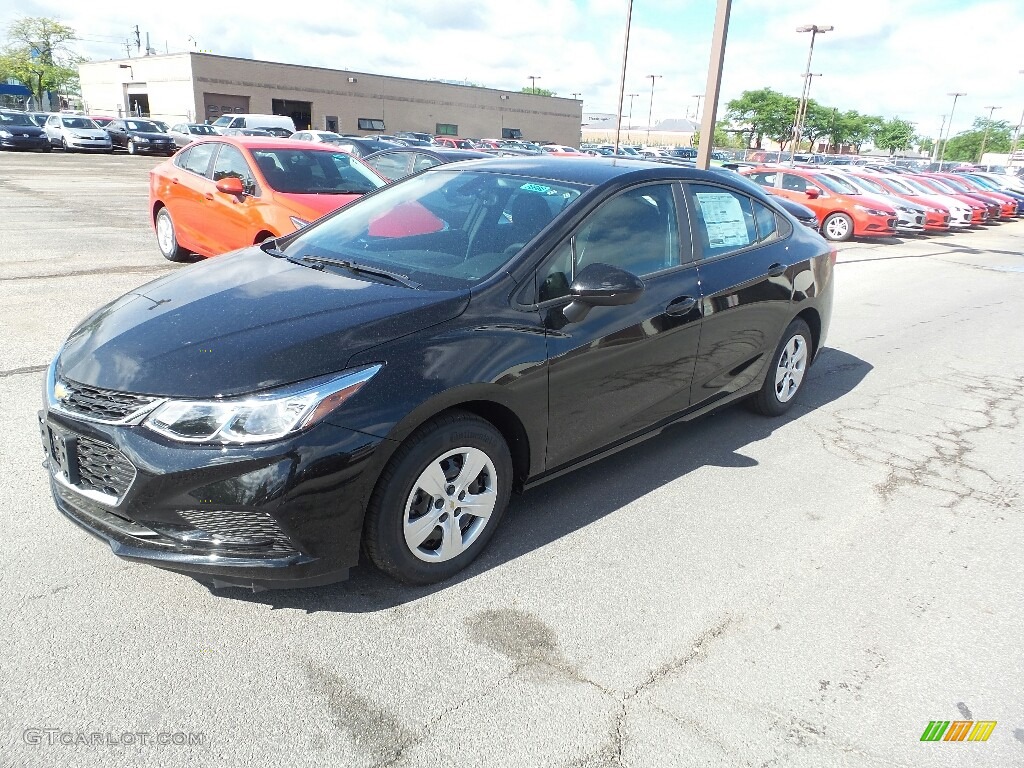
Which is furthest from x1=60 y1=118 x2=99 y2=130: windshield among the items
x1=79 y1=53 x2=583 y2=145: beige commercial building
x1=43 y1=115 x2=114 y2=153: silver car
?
x1=79 y1=53 x2=583 y2=145: beige commercial building

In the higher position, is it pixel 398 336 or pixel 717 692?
pixel 398 336

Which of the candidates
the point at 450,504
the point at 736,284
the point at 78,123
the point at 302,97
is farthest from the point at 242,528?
the point at 302,97

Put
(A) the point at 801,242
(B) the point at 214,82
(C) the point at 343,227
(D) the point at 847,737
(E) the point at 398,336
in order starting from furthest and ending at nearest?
(B) the point at 214,82 → (A) the point at 801,242 → (C) the point at 343,227 → (E) the point at 398,336 → (D) the point at 847,737

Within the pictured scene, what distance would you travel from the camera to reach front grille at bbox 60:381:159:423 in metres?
2.58

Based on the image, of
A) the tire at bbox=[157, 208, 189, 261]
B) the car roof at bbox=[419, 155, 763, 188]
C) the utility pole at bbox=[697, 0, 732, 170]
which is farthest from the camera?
the utility pole at bbox=[697, 0, 732, 170]

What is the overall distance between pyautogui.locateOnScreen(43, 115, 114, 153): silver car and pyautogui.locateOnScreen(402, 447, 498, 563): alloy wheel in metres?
36.4

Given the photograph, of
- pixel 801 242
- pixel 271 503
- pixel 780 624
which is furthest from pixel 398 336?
pixel 801 242

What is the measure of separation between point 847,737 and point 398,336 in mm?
2034

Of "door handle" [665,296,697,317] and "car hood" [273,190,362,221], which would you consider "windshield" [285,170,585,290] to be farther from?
"car hood" [273,190,362,221]

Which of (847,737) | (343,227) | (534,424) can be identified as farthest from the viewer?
(343,227)

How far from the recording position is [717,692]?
2.59 m

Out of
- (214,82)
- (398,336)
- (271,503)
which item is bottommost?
(271,503)

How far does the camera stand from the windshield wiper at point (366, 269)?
320 centimetres

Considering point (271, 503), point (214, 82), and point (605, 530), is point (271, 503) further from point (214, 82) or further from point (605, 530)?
point (214, 82)
